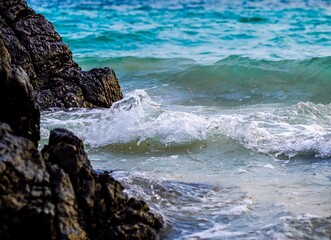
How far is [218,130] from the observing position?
801 cm

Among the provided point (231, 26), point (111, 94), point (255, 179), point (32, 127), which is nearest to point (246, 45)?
point (231, 26)

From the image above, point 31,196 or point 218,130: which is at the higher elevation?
point 31,196

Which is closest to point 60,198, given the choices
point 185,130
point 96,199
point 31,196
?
point 31,196

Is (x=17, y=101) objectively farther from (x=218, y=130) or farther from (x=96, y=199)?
(x=218, y=130)

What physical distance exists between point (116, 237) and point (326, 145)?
11.8ft

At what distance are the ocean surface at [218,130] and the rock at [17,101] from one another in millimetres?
1150

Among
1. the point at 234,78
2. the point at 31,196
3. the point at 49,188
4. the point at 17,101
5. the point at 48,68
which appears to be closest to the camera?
the point at 31,196

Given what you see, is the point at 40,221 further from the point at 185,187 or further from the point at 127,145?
the point at 127,145

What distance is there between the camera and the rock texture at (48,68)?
905 cm

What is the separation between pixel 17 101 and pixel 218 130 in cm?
390

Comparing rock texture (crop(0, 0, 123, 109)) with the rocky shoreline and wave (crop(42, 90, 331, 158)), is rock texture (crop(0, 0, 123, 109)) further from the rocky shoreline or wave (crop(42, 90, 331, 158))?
the rocky shoreline

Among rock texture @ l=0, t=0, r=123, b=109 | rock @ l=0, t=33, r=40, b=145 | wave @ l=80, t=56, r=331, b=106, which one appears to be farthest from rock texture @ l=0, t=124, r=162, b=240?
wave @ l=80, t=56, r=331, b=106

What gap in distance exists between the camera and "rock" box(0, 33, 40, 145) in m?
4.35

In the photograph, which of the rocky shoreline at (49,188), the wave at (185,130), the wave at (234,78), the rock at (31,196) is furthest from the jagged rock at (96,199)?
the wave at (234,78)
